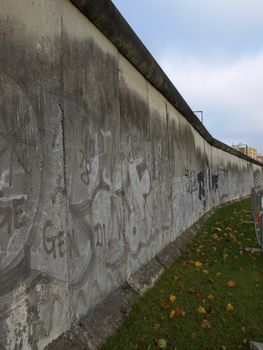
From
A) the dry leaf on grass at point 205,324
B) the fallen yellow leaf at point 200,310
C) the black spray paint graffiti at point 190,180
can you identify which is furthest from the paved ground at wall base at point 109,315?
the black spray paint graffiti at point 190,180

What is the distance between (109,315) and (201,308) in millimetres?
1136

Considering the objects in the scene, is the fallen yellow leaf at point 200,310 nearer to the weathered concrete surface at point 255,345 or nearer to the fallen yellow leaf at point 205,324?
the fallen yellow leaf at point 205,324

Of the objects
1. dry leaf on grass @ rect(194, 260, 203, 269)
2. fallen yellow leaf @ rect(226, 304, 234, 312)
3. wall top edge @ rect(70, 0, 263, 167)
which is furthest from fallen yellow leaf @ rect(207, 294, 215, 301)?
wall top edge @ rect(70, 0, 263, 167)

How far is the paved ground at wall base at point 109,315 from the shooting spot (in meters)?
3.20

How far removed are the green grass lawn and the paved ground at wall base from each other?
8 cm

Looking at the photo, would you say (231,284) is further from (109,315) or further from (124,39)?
(124,39)

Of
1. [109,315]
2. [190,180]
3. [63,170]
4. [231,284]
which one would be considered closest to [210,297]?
[231,284]

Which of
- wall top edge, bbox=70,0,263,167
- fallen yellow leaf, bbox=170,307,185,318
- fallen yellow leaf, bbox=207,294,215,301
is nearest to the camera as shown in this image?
wall top edge, bbox=70,0,263,167

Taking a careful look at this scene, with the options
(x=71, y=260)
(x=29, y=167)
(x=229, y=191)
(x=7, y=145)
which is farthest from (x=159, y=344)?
(x=229, y=191)

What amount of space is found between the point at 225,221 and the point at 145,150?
6.63 metres

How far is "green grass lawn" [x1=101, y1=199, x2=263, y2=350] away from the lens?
3701 mm

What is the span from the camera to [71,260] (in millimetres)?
3367

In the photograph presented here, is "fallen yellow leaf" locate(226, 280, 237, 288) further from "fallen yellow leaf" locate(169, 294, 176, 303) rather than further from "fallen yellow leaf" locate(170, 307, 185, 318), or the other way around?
"fallen yellow leaf" locate(170, 307, 185, 318)

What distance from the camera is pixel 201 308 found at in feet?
14.6
